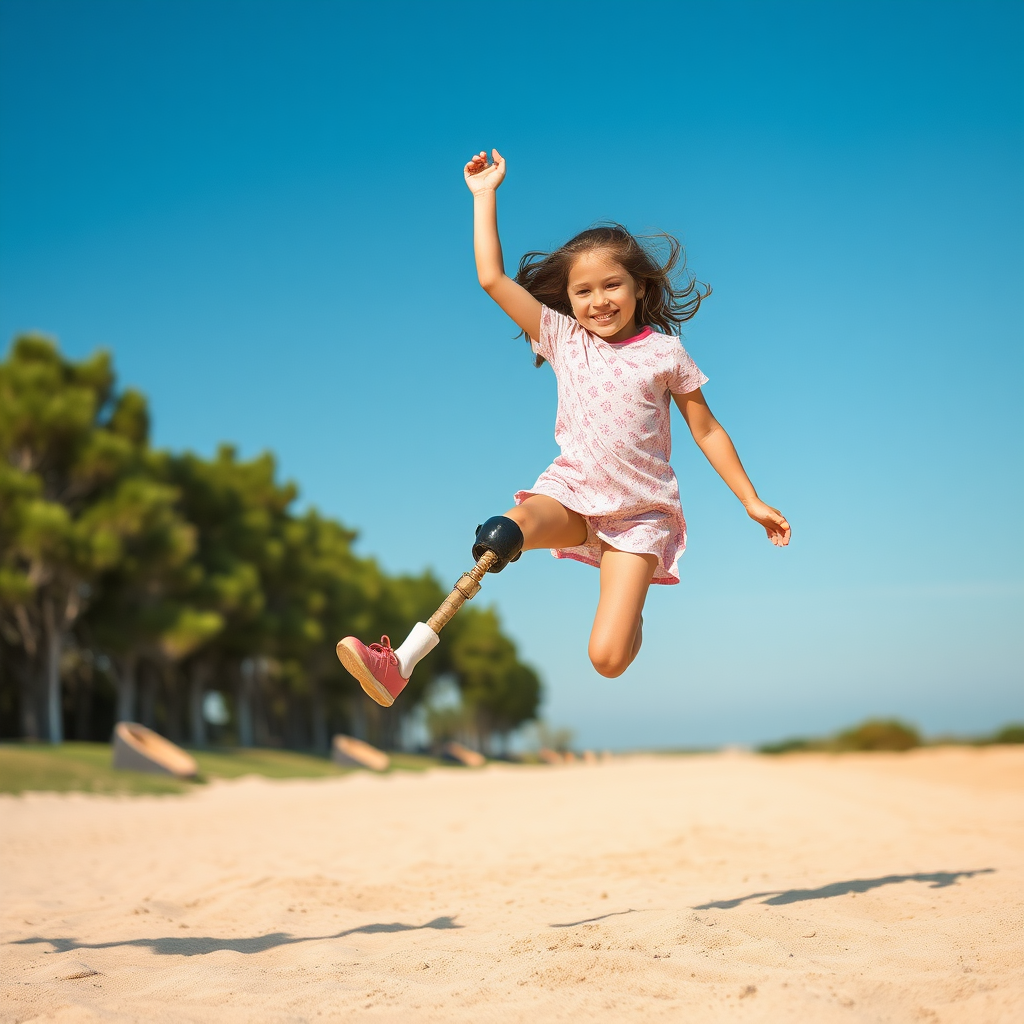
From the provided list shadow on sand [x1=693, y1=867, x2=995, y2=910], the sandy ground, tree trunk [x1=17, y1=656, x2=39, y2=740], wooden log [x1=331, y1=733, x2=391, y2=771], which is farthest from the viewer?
wooden log [x1=331, y1=733, x2=391, y2=771]

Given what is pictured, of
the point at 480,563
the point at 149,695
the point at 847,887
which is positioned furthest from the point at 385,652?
the point at 149,695

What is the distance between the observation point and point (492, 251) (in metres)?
4.80

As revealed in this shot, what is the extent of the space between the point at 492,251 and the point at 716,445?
1.41 metres

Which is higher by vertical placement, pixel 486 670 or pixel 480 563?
pixel 480 563

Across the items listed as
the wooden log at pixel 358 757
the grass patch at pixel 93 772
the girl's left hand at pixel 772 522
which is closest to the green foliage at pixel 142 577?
the grass patch at pixel 93 772

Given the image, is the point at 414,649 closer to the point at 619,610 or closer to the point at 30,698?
the point at 619,610

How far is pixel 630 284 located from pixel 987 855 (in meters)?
4.74

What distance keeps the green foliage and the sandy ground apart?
51.3ft

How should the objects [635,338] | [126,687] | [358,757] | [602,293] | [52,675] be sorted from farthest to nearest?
[358,757] < [126,687] < [52,675] < [635,338] < [602,293]

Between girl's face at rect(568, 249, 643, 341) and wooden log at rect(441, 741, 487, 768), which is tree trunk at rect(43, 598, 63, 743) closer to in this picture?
wooden log at rect(441, 741, 487, 768)

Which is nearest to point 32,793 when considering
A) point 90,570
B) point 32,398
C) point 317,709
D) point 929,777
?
point 90,570

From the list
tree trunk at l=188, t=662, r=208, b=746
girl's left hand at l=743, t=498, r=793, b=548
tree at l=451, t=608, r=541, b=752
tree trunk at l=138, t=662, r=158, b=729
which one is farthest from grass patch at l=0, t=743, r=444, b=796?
tree at l=451, t=608, r=541, b=752

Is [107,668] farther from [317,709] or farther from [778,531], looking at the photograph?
[778,531]

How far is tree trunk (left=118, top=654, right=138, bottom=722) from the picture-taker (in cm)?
2838
